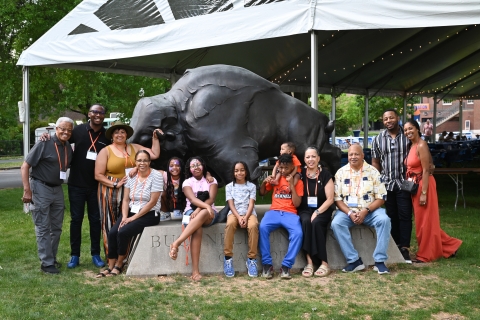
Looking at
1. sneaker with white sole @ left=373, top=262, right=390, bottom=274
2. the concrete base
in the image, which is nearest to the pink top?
the concrete base

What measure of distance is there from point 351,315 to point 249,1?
19.2 feet

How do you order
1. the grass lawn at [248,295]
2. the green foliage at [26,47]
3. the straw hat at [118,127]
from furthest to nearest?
1. the green foliage at [26,47]
2. the straw hat at [118,127]
3. the grass lawn at [248,295]

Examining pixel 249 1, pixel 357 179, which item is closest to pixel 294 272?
pixel 357 179

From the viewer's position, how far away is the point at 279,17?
8.28 meters

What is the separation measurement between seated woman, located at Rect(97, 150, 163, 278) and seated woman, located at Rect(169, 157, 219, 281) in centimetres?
32

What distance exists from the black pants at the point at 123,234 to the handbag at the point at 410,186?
8.95 ft

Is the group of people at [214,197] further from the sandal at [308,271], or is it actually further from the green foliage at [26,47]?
the green foliage at [26,47]

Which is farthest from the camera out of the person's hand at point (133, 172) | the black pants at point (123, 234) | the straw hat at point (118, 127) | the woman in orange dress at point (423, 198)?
the woman in orange dress at point (423, 198)

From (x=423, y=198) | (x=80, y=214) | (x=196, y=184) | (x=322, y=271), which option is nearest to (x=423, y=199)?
(x=423, y=198)

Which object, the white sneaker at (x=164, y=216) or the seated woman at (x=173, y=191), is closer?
the seated woman at (x=173, y=191)

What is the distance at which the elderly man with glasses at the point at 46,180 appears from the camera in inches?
224

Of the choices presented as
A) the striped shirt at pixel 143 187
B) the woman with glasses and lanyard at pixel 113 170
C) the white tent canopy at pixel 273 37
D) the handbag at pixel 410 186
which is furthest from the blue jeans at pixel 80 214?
the white tent canopy at pixel 273 37

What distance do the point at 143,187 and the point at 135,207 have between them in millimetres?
226

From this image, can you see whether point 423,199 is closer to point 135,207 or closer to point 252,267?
point 252,267
